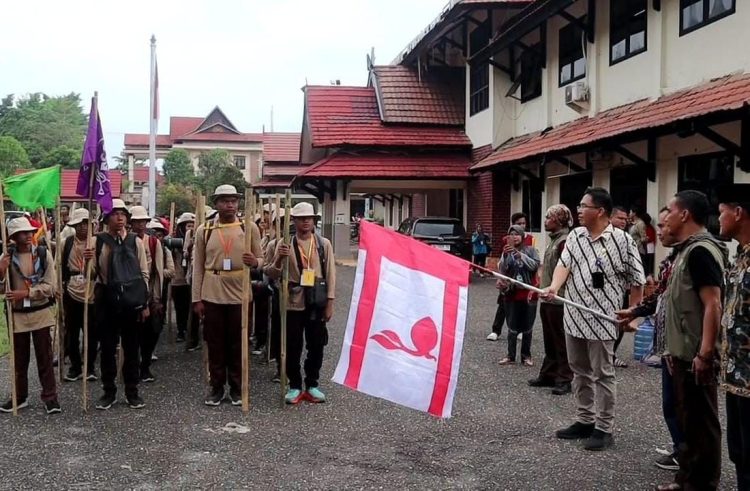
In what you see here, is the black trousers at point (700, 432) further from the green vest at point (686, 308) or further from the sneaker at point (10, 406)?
the sneaker at point (10, 406)

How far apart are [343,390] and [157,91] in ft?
60.6

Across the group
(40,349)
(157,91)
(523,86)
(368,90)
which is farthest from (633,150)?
(157,91)

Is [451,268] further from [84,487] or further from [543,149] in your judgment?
[543,149]

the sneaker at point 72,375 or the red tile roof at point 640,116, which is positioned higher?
the red tile roof at point 640,116

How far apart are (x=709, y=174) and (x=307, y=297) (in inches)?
290

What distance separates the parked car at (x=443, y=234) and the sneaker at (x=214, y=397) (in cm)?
1155

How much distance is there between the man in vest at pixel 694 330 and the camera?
393 centimetres

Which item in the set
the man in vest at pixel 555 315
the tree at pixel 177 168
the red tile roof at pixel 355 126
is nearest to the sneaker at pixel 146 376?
the man in vest at pixel 555 315

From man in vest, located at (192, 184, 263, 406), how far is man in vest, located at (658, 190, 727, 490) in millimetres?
3573

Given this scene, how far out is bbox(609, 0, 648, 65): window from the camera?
12.6 metres

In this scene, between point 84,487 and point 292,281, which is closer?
point 84,487

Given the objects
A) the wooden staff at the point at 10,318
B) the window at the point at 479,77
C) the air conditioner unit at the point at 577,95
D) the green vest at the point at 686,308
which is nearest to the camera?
the green vest at the point at 686,308

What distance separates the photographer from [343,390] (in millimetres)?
6945

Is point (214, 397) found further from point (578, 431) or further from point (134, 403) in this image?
point (578, 431)
